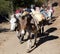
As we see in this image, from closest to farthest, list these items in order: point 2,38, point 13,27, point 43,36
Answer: point 13,27, point 43,36, point 2,38

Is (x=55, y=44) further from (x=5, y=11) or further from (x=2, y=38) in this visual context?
(x=5, y=11)

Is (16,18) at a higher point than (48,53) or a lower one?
higher

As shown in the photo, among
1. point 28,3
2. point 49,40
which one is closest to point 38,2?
point 28,3

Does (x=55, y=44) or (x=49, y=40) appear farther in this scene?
(x=49, y=40)

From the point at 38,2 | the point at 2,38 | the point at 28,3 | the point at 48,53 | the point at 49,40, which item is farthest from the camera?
the point at 38,2

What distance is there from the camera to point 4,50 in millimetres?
15508

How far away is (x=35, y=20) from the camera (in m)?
15.0

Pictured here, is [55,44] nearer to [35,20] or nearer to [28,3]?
[35,20]

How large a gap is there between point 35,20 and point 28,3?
76.2ft

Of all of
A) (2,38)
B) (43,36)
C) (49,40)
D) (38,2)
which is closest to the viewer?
(49,40)

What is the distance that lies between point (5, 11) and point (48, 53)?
1940 centimetres

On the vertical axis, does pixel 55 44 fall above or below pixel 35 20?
below

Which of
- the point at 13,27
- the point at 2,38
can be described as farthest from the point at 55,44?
the point at 2,38

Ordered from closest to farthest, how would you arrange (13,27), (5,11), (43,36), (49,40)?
(13,27)
(49,40)
(43,36)
(5,11)
